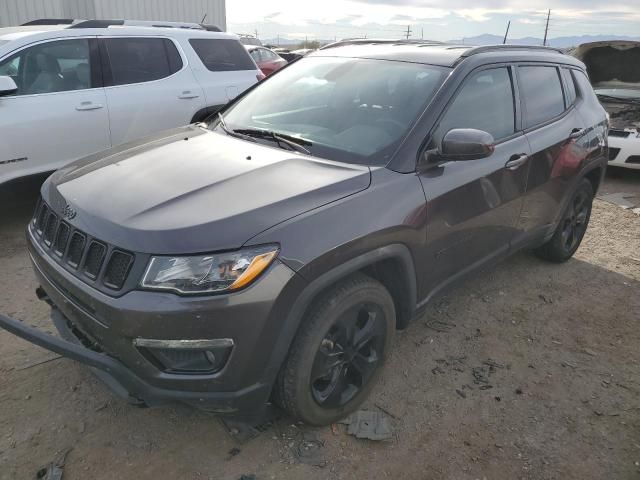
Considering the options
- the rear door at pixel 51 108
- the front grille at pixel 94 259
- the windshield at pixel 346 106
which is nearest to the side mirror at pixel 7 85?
the rear door at pixel 51 108

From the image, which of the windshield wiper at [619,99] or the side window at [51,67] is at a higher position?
the side window at [51,67]

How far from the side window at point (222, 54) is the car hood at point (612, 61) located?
5.05m

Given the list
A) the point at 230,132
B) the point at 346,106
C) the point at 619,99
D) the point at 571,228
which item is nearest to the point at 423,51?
the point at 346,106

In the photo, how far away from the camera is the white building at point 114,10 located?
12.6 m

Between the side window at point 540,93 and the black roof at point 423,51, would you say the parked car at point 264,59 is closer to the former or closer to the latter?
the black roof at point 423,51

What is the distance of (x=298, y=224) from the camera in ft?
6.81

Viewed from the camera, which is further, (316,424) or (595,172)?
(595,172)

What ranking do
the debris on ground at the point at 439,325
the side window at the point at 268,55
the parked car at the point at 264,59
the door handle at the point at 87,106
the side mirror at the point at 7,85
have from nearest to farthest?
1. the debris on ground at the point at 439,325
2. the side mirror at the point at 7,85
3. the door handle at the point at 87,106
4. the parked car at the point at 264,59
5. the side window at the point at 268,55

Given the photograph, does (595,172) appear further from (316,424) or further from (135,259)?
(135,259)

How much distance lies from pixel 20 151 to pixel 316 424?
144 inches

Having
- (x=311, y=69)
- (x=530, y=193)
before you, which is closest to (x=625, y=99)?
(x=530, y=193)

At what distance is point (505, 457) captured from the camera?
2.44 meters

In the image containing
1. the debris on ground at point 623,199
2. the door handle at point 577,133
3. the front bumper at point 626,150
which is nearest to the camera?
the door handle at point 577,133

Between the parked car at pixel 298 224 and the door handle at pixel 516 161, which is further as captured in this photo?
the door handle at pixel 516 161
